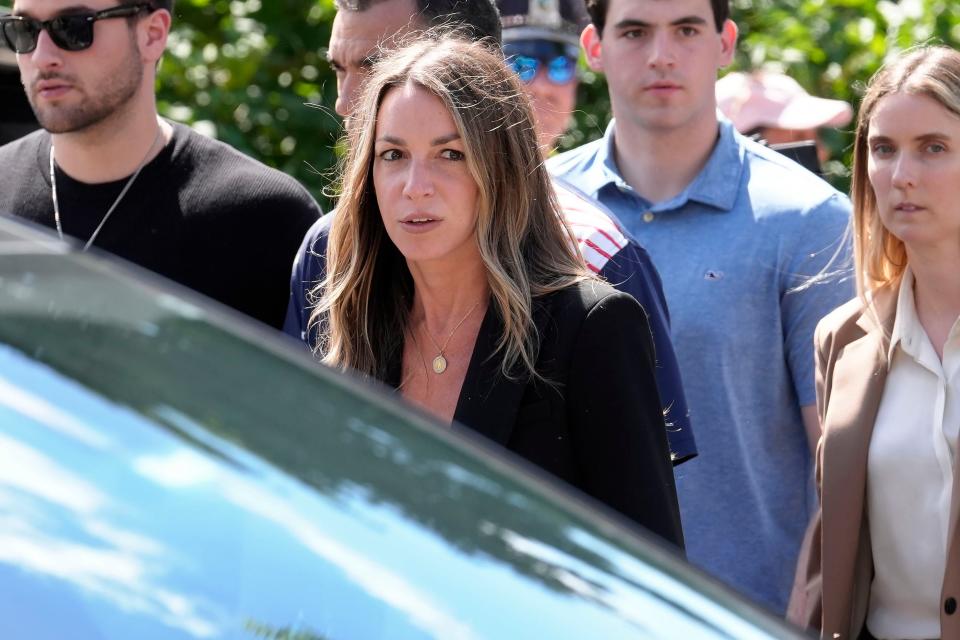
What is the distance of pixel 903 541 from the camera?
3.28 m

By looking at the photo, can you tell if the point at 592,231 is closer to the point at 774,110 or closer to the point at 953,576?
the point at 953,576

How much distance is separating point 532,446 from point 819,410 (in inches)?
43.3

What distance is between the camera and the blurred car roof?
150cm

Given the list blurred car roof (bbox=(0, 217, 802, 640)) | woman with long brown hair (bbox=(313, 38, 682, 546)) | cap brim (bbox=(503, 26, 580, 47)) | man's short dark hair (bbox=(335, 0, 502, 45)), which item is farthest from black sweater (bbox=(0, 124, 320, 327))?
blurred car roof (bbox=(0, 217, 802, 640))

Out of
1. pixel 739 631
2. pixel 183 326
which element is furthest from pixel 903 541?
pixel 183 326

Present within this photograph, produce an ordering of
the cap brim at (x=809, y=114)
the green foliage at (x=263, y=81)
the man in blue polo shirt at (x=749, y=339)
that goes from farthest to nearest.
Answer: the green foliage at (x=263, y=81)
the cap brim at (x=809, y=114)
the man in blue polo shirt at (x=749, y=339)

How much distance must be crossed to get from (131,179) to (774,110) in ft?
9.97

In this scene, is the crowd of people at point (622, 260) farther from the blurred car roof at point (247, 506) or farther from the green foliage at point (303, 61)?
the green foliage at point (303, 61)

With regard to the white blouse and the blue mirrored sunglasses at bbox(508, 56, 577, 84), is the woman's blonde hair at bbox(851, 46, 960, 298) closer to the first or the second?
the white blouse

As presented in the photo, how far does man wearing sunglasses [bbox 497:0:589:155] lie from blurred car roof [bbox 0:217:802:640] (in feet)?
9.67

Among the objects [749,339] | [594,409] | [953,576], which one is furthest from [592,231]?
[953,576]

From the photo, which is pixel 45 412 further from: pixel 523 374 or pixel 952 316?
pixel 952 316

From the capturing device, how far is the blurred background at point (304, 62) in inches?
282

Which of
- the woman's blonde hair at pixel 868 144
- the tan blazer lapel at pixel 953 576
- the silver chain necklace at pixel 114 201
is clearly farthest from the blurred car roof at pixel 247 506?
the silver chain necklace at pixel 114 201
